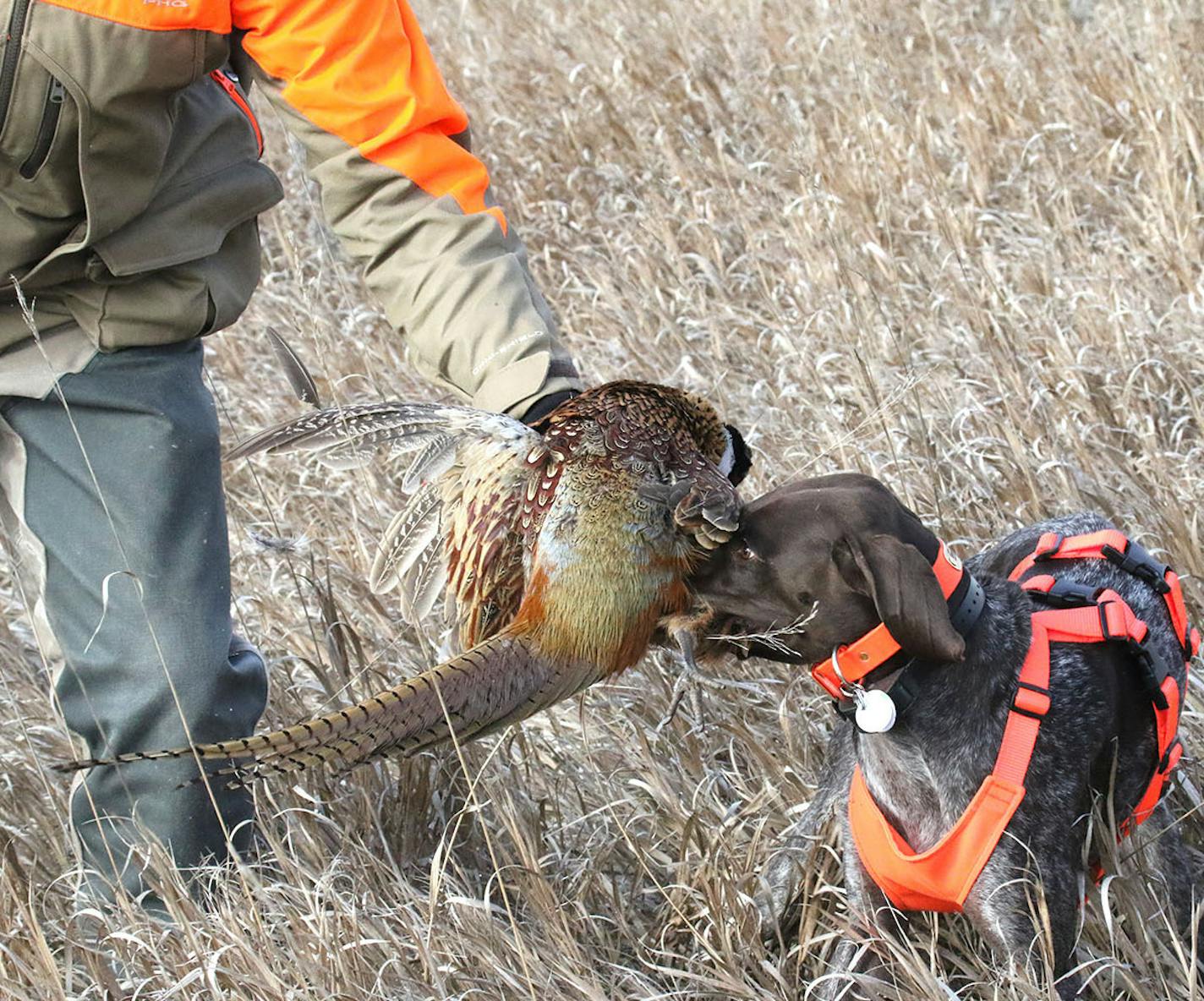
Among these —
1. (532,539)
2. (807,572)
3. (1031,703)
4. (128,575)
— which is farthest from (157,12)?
(1031,703)

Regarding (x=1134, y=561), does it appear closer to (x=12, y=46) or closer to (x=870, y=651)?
(x=870, y=651)

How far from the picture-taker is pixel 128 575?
2.75m

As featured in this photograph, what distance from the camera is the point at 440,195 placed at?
272 centimetres

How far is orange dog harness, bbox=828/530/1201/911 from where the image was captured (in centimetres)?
242

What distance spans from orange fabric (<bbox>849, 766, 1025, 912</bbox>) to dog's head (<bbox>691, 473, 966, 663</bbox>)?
1.03ft

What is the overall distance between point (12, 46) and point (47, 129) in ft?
0.50

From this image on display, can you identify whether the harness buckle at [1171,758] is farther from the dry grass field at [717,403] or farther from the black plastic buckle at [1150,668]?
the dry grass field at [717,403]

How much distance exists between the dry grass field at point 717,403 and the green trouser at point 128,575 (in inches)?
7.7

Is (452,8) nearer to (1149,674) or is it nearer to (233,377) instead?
(233,377)

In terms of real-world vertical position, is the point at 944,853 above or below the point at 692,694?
above

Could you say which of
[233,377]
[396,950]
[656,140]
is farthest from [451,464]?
[656,140]

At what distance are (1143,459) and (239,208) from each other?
7.69ft

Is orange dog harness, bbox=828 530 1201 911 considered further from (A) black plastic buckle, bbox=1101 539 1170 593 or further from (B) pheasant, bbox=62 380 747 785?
(B) pheasant, bbox=62 380 747 785

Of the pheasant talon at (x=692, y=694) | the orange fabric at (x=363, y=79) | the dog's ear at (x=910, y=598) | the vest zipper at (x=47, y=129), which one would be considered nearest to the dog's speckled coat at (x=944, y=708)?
the dog's ear at (x=910, y=598)
